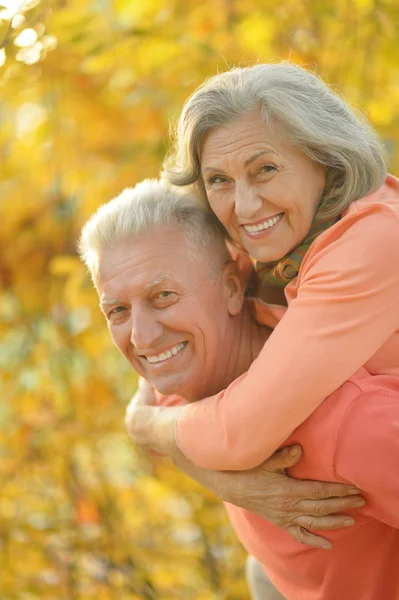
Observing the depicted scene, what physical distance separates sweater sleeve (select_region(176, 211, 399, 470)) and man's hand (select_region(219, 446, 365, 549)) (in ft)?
0.56

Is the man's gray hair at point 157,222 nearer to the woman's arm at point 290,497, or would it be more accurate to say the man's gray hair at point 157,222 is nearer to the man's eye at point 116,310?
the man's eye at point 116,310

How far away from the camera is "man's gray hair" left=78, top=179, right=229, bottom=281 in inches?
88.8

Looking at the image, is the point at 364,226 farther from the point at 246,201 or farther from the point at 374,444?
the point at 374,444

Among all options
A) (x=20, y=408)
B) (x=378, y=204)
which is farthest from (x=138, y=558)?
(x=378, y=204)

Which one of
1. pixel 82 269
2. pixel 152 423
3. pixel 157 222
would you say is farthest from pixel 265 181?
pixel 82 269

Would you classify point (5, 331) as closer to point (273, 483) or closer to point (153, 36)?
point (153, 36)

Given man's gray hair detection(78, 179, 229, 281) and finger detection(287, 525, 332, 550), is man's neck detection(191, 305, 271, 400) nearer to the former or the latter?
man's gray hair detection(78, 179, 229, 281)

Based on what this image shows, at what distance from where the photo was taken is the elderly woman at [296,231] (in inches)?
74.7

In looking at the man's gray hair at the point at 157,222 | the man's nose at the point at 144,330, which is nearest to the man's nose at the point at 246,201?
the man's gray hair at the point at 157,222

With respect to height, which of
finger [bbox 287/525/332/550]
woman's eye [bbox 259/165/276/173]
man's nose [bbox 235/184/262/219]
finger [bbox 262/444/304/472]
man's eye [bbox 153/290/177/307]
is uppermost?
woman's eye [bbox 259/165/276/173]

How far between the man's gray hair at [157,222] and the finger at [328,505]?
0.64m

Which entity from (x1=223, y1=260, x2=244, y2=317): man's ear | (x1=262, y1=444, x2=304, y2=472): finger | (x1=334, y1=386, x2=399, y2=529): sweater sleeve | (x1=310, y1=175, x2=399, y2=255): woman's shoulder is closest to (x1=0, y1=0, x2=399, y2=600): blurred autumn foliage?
(x1=223, y1=260, x2=244, y2=317): man's ear

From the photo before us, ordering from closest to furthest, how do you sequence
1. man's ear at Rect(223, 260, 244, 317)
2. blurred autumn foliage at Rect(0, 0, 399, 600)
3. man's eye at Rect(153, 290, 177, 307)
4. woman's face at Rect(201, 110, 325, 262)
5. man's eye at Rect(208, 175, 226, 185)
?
woman's face at Rect(201, 110, 325, 262)
man's eye at Rect(208, 175, 226, 185)
man's eye at Rect(153, 290, 177, 307)
man's ear at Rect(223, 260, 244, 317)
blurred autumn foliage at Rect(0, 0, 399, 600)

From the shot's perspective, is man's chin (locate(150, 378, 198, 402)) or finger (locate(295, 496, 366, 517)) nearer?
finger (locate(295, 496, 366, 517))
